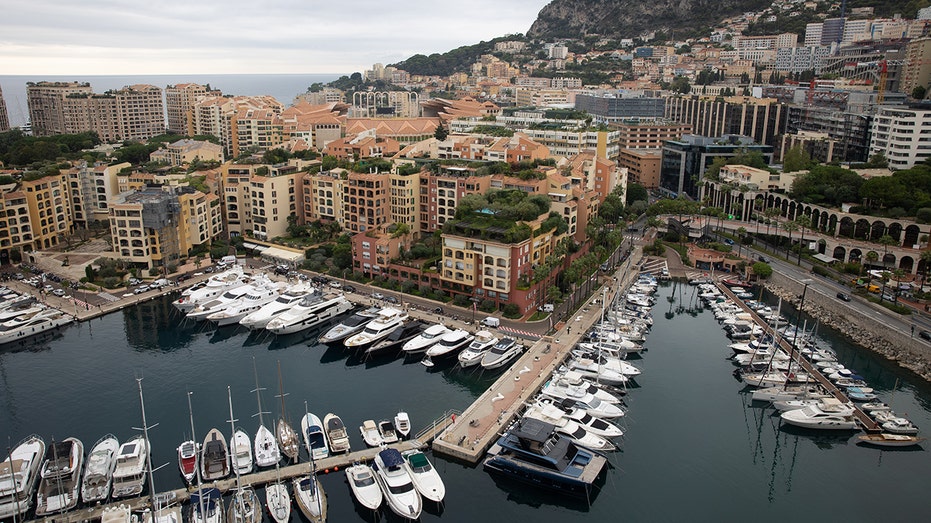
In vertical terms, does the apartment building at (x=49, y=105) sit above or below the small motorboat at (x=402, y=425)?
above

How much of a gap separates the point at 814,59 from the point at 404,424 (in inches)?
6034

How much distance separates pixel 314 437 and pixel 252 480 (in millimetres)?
4111

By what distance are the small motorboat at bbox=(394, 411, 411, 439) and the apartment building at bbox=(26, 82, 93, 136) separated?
111883 millimetres

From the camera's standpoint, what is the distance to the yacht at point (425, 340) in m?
49.2

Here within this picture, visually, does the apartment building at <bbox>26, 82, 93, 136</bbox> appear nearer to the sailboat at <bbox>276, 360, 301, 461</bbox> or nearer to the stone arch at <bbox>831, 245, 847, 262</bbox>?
the sailboat at <bbox>276, 360, 301, 461</bbox>

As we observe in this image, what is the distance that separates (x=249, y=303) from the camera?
5719cm

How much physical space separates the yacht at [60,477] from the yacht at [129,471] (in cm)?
188

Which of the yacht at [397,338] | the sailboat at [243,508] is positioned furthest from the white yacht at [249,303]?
the sailboat at [243,508]

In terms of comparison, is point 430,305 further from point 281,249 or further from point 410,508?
point 410,508

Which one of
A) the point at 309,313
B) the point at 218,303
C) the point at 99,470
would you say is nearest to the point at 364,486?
the point at 99,470

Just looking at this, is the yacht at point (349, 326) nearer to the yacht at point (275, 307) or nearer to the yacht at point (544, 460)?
the yacht at point (275, 307)

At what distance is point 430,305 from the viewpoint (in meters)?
57.2

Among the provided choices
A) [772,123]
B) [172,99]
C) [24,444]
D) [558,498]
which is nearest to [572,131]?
[772,123]

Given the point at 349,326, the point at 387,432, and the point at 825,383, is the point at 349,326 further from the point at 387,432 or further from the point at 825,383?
the point at 825,383
